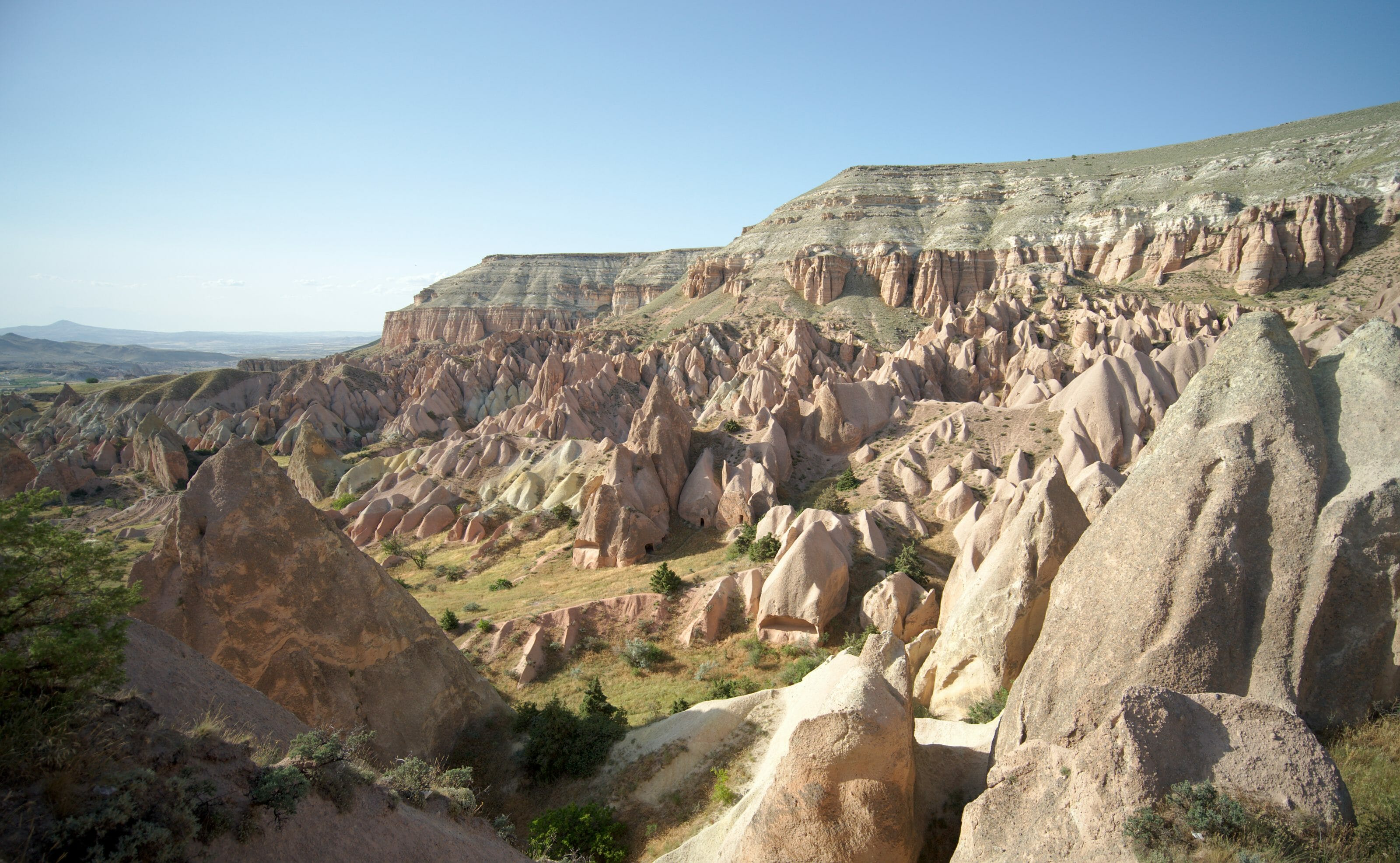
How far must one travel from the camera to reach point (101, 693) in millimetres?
7070

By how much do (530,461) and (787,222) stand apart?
95635 mm

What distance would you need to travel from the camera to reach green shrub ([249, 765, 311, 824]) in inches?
269

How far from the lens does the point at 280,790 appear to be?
695 cm

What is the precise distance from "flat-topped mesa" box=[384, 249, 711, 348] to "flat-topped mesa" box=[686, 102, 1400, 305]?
1763 inches

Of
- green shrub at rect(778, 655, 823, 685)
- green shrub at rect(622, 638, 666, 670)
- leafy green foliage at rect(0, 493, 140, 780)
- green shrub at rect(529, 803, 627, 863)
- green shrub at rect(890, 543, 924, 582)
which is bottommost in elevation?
Answer: green shrub at rect(622, 638, 666, 670)

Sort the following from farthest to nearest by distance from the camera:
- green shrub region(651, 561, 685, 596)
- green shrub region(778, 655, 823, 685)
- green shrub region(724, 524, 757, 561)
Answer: green shrub region(724, 524, 757, 561) < green shrub region(651, 561, 685, 596) < green shrub region(778, 655, 823, 685)

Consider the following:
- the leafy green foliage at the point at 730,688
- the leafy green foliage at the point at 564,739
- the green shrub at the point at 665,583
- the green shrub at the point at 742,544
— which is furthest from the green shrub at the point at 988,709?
the green shrub at the point at 742,544

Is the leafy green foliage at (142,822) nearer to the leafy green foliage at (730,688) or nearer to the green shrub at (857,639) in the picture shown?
the leafy green foliage at (730,688)

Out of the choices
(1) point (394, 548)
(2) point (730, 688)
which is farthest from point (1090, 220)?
(1) point (394, 548)

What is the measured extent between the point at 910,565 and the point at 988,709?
32.7ft

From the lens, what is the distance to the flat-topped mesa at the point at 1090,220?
72062 mm

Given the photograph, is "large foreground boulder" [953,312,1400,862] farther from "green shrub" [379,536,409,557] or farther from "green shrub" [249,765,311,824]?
"green shrub" [379,536,409,557]

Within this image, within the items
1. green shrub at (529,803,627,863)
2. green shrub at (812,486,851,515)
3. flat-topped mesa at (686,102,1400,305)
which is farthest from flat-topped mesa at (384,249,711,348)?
green shrub at (529,803,627,863)

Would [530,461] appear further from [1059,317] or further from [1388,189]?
[1388,189]
